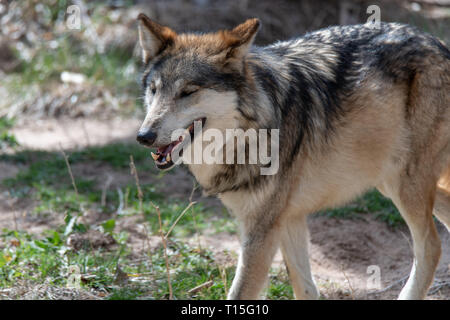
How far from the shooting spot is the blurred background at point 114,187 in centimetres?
418

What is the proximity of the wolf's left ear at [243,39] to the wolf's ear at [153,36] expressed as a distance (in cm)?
45

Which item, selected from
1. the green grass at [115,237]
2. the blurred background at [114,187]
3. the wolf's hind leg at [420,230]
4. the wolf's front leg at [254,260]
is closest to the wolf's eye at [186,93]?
the blurred background at [114,187]

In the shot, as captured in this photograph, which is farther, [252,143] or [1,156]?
[1,156]

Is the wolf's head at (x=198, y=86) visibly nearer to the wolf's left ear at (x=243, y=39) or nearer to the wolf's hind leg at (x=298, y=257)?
the wolf's left ear at (x=243, y=39)

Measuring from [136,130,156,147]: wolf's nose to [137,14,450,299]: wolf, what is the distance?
40 mm

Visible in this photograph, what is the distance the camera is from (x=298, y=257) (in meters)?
3.87

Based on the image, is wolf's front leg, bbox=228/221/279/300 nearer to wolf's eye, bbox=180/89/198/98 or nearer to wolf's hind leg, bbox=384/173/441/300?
wolf's eye, bbox=180/89/198/98

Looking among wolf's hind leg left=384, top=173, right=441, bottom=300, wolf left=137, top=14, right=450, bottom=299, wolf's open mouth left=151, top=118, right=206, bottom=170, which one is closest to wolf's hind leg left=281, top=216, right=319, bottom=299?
wolf left=137, top=14, right=450, bottom=299

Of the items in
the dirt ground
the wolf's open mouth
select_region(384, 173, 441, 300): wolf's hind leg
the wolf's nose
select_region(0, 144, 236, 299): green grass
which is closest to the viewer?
the wolf's nose

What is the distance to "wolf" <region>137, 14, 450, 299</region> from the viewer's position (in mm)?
3340

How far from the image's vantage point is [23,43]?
9.84 m
